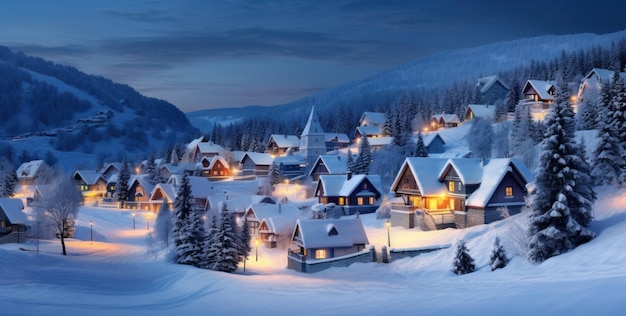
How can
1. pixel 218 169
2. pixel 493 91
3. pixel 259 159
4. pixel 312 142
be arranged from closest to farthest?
pixel 259 159, pixel 312 142, pixel 218 169, pixel 493 91

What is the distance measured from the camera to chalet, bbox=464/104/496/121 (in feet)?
350

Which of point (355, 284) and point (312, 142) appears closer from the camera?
point (355, 284)

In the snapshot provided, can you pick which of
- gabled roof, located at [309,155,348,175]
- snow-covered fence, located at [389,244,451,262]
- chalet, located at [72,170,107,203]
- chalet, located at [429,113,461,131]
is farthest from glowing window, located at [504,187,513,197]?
chalet, located at [72,170,107,203]

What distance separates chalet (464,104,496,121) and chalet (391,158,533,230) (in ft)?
185

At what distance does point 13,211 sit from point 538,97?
89.6m

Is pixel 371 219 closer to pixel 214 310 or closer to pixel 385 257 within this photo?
pixel 385 257

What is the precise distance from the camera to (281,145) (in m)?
127

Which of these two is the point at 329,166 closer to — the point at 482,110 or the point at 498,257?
the point at 482,110

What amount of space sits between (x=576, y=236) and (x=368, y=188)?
127ft

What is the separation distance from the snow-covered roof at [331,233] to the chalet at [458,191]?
6.86 metres

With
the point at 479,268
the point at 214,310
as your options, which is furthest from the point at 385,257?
the point at 214,310

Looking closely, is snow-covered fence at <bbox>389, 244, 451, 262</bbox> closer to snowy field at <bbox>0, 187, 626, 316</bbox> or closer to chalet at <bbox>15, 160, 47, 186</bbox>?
snowy field at <bbox>0, 187, 626, 316</bbox>

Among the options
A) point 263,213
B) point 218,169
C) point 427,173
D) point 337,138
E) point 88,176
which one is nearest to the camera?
point 427,173

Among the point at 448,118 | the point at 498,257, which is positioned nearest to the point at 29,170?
the point at 448,118
